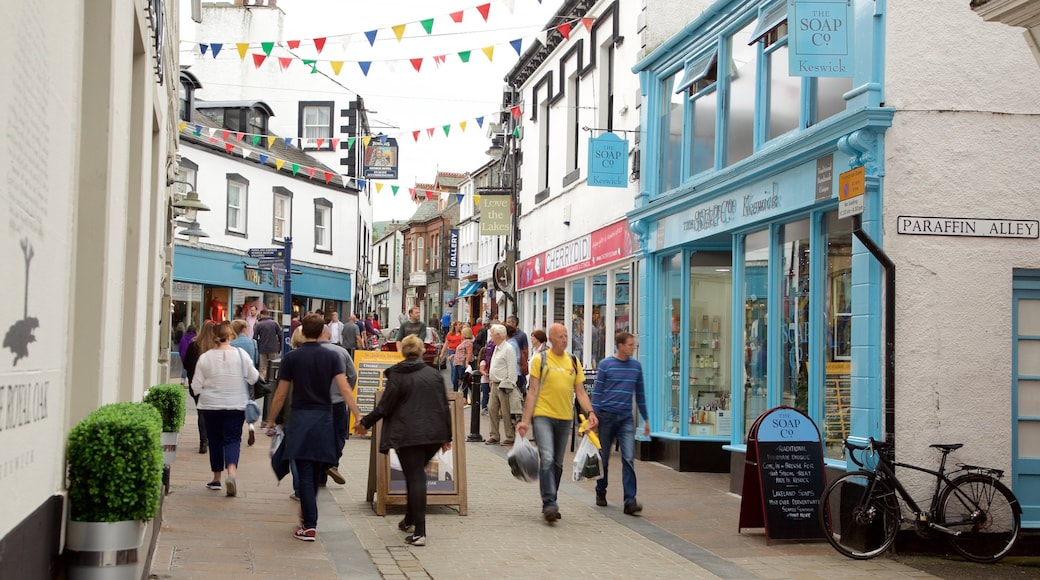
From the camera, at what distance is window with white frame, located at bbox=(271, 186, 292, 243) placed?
125ft

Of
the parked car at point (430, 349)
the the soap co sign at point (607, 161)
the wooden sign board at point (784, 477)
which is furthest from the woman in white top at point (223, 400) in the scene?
the the soap co sign at point (607, 161)

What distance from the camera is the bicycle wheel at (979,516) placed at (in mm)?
9250

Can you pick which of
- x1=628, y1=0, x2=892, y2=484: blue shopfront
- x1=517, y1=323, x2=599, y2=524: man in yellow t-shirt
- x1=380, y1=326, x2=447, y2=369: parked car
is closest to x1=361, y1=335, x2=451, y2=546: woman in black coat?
x1=517, y1=323, x2=599, y2=524: man in yellow t-shirt

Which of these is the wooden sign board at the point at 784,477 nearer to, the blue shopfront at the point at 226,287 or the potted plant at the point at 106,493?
the potted plant at the point at 106,493

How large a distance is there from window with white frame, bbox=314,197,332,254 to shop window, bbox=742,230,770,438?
2911 cm

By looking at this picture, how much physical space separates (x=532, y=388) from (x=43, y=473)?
22.8ft

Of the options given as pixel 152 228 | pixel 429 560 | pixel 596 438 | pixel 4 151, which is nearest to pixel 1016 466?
pixel 596 438


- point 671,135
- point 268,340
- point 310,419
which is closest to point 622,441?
point 310,419

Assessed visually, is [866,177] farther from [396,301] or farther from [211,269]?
[396,301]

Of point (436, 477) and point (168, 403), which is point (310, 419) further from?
point (436, 477)

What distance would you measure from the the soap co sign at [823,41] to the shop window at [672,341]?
5.55 metres

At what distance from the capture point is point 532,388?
11031 millimetres

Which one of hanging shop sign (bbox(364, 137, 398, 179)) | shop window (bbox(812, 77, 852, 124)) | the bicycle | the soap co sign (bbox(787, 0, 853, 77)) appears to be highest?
hanging shop sign (bbox(364, 137, 398, 179))

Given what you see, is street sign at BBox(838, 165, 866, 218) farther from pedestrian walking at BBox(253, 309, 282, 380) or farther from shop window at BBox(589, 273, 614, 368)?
pedestrian walking at BBox(253, 309, 282, 380)
